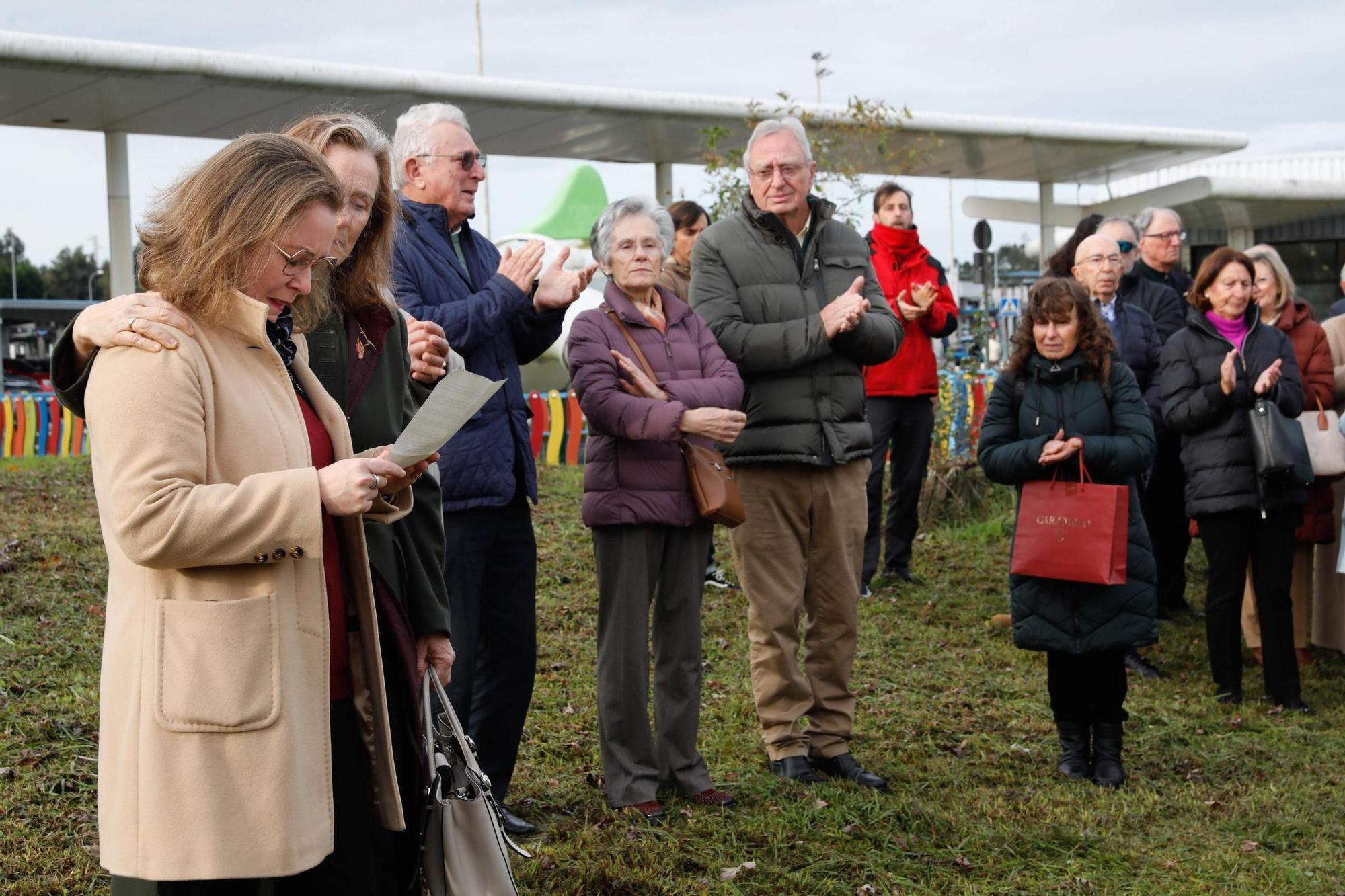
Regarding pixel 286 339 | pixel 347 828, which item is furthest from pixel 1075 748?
pixel 286 339

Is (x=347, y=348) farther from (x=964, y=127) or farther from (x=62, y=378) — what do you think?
(x=964, y=127)

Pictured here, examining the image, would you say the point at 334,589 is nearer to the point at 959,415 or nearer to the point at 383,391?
the point at 383,391

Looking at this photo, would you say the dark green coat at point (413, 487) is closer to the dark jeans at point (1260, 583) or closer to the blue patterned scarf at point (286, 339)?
the blue patterned scarf at point (286, 339)

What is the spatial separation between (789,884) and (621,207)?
240 cm

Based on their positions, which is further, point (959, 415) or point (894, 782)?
point (959, 415)

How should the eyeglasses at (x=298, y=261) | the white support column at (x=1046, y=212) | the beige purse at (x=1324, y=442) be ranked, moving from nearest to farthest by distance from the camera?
1. the eyeglasses at (x=298, y=261)
2. the beige purse at (x=1324, y=442)
3. the white support column at (x=1046, y=212)

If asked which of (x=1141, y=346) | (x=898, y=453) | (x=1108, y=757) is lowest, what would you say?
(x=1108, y=757)

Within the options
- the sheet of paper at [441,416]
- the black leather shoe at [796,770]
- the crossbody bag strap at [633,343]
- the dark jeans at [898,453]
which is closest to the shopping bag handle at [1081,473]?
the black leather shoe at [796,770]

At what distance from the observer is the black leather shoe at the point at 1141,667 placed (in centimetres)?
729

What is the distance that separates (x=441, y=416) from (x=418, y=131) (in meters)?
2.07

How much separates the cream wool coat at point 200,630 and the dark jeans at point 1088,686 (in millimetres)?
3765

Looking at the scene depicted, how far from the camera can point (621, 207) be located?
4934 millimetres

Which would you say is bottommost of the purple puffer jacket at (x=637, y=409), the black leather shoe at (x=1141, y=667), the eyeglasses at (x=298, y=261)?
the black leather shoe at (x=1141, y=667)

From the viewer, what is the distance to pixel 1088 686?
5.46 meters
